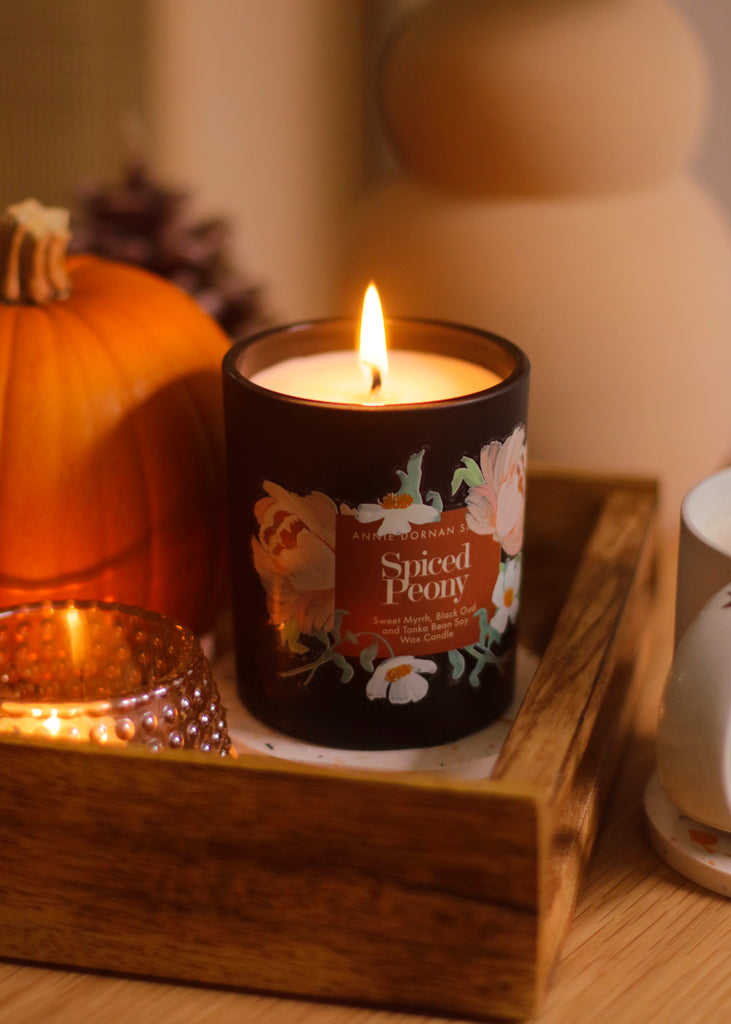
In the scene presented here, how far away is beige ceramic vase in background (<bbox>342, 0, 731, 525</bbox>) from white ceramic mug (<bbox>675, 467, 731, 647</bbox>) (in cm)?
16

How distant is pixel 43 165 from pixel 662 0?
0.64 m

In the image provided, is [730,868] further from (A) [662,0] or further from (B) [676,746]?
(A) [662,0]

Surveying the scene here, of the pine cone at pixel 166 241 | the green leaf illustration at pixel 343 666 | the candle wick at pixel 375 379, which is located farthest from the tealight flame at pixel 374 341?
the pine cone at pixel 166 241

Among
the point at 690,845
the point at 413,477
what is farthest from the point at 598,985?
the point at 413,477

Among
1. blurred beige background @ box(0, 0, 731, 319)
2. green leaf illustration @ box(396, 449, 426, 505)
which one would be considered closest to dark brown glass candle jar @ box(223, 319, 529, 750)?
green leaf illustration @ box(396, 449, 426, 505)

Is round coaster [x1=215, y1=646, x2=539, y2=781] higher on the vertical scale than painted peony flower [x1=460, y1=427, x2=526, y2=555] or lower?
lower

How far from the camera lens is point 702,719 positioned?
0.35m

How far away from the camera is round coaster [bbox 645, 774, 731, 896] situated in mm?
397

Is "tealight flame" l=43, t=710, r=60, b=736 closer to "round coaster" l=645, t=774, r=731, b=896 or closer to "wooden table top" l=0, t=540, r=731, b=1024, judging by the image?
"wooden table top" l=0, t=540, r=731, b=1024

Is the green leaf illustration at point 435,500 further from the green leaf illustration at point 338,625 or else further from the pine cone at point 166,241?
the pine cone at point 166,241

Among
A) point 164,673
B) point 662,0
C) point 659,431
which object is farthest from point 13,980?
point 662,0

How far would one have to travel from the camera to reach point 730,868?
394 mm

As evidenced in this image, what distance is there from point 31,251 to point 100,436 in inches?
3.3

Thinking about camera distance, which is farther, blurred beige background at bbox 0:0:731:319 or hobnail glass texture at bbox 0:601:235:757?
blurred beige background at bbox 0:0:731:319
